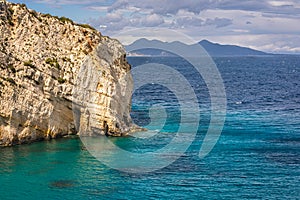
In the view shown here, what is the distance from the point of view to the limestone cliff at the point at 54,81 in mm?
67188

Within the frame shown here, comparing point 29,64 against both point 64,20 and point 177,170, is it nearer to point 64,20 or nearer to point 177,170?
point 64,20

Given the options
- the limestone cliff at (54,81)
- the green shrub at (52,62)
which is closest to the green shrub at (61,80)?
the limestone cliff at (54,81)

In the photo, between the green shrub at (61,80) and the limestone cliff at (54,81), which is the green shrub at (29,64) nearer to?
the limestone cliff at (54,81)

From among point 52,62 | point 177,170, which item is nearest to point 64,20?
point 52,62

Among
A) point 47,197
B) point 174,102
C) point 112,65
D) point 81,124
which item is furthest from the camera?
point 174,102

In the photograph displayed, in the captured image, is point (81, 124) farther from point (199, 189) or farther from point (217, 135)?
point (199, 189)

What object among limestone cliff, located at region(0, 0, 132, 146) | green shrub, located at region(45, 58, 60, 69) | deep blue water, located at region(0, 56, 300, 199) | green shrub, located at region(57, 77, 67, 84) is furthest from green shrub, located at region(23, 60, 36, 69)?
deep blue water, located at region(0, 56, 300, 199)

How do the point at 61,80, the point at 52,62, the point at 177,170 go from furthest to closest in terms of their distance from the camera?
the point at 52,62, the point at 61,80, the point at 177,170

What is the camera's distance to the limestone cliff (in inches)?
2645

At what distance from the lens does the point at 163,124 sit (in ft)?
282

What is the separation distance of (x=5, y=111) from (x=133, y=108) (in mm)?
44463

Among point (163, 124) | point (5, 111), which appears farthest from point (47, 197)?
point (163, 124)

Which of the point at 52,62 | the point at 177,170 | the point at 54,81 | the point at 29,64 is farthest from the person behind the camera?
the point at 52,62

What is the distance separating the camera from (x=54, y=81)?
71.1 m
